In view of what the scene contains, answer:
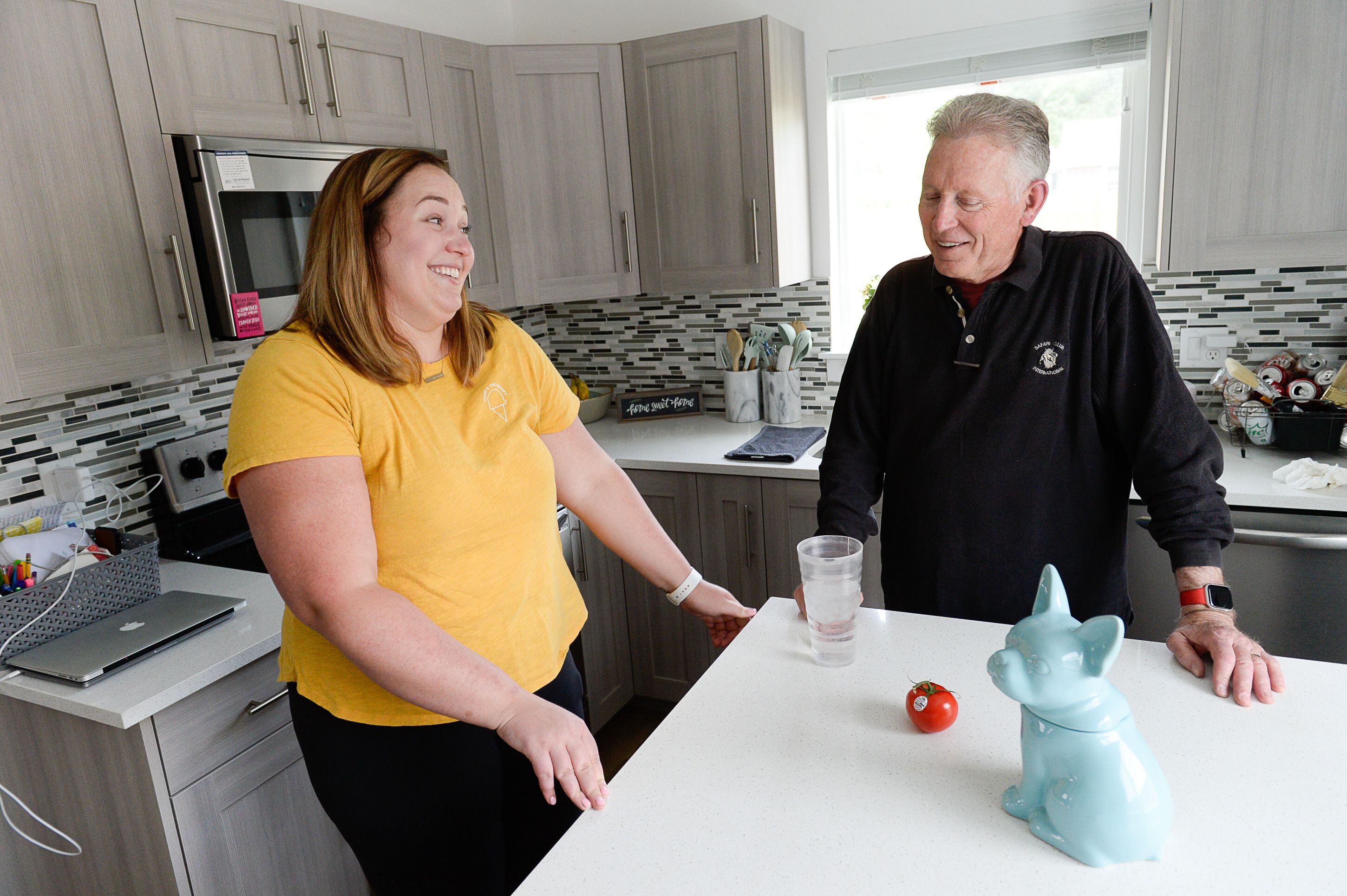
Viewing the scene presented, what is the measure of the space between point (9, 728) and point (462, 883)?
3.36ft

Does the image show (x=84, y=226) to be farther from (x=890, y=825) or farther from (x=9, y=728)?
(x=890, y=825)

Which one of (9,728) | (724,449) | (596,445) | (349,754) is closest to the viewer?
(349,754)

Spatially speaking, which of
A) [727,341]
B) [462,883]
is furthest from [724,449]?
[462,883]

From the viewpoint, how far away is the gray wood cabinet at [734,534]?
8.36 ft

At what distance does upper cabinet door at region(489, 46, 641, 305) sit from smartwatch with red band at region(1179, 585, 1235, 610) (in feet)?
6.55

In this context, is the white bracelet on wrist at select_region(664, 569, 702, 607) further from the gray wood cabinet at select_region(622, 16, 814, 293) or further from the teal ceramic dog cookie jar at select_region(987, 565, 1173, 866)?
the gray wood cabinet at select_region(622, 16, 814, 293)

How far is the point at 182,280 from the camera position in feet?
6.09

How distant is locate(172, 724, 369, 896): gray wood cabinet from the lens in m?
1.58

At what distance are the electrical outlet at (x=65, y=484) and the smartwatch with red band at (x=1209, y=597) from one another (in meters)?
2.13

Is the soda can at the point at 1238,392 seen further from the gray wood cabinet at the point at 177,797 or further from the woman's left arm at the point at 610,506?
the gray wood cabinet at the point at 177,797

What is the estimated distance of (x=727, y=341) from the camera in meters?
3.00

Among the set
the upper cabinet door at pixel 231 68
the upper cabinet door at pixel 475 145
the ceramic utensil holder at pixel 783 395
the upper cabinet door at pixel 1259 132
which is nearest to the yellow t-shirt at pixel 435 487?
the upper cabinet door at pixel 231 68

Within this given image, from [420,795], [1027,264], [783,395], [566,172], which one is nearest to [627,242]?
[566,172]

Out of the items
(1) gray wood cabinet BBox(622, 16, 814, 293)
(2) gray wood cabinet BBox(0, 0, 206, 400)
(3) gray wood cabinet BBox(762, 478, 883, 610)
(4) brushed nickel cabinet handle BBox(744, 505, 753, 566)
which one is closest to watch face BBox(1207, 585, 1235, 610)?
(3) gray wood cabinet BBox(762, 478, 883, 610)
